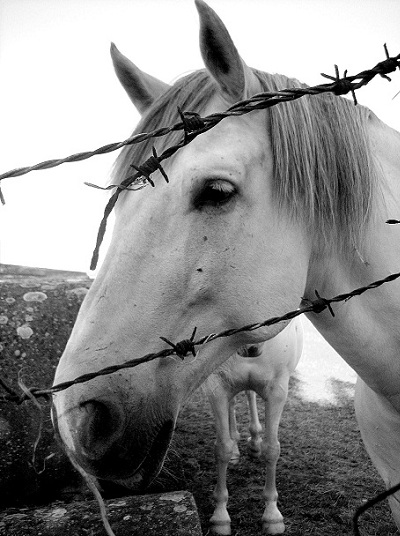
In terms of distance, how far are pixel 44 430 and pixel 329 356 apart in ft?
17.2

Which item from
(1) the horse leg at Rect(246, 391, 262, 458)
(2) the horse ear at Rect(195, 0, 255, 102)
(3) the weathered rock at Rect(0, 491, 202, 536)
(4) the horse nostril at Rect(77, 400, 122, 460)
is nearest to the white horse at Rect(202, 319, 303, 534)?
(1) the horse leg at Rect(246, 391, 262, 458)

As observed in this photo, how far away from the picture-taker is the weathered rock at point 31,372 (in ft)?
7.17

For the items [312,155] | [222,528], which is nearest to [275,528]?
[222,528]

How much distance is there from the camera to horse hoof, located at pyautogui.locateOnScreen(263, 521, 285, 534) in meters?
2.76

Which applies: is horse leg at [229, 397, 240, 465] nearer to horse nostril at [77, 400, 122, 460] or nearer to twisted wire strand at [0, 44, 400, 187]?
horse nostril at [77, 400, 122, 460]

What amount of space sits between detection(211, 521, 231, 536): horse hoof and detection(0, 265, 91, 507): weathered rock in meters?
1.03

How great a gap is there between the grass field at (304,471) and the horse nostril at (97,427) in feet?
7.06

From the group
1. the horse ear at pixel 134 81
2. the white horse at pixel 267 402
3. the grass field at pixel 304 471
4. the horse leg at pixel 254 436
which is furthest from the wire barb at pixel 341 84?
the horse leg at pixel 254 436

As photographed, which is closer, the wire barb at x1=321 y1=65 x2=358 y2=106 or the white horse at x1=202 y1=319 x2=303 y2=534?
the wire barb at x1=321 y1=65 x2=358 y2=106

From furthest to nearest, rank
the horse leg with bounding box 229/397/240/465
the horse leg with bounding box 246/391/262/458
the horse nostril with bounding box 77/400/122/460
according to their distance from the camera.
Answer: the horse leg with bounding box 246/391/262/458, the horse leg with bounding box 229/397/240/465, the horse nostril with bounding box 77/400/122/460

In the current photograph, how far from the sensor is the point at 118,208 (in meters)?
1.23

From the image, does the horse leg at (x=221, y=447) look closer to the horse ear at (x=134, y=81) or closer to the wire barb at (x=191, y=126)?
the horse ear at (x=134, y=81)

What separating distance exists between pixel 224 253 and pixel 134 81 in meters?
0.77

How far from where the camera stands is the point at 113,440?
1011 mm
